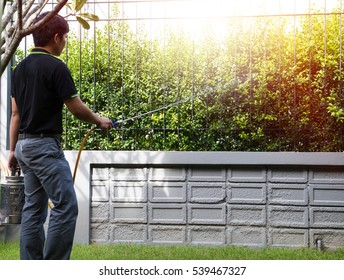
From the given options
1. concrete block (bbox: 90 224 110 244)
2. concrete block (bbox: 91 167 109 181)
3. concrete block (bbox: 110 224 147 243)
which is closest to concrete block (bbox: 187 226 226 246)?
concrete block (bbox: 110 224 147 243)

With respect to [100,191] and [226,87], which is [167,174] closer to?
[100,191]

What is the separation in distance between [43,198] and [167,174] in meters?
1.83

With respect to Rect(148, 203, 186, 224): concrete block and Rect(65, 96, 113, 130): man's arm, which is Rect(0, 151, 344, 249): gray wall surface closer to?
Rect(148, 203, 186, 224): concrete block

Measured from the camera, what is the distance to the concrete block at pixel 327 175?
493 cm

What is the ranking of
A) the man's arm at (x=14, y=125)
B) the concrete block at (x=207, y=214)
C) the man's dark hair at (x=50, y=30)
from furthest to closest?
the concrete block at (x=207, y=214) → the man's arm at (x=14, y=125) → the man's dark hair at (x=50, y=30)

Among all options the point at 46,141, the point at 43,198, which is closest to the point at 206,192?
the point at 43,198

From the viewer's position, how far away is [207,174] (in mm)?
5059

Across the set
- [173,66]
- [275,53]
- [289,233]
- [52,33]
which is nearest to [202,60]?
[173,66]

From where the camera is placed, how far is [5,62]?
7.79 feet

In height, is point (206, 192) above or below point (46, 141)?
below

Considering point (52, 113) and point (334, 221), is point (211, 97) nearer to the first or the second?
point (334, 221)

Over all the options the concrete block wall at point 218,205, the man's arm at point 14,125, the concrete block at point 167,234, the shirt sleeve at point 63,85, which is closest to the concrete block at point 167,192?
the concrete block wall at point 218,205

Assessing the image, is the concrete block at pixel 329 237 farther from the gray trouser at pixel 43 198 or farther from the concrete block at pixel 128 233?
the gray trouser at pixel 43 198

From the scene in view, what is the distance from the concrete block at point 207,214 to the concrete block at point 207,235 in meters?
0.05
